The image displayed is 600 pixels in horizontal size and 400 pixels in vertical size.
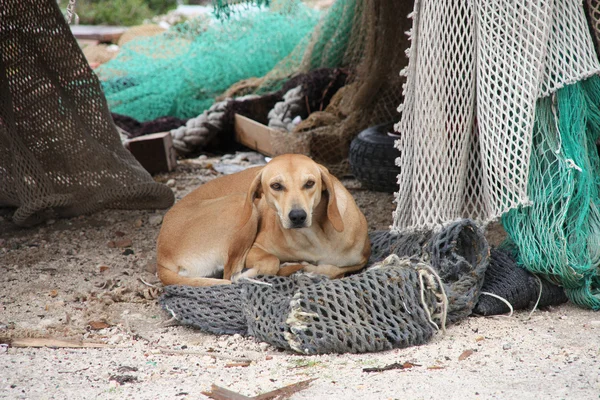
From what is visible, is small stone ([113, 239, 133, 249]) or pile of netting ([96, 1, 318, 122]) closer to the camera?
small stone ([113, 239, 133, 249])

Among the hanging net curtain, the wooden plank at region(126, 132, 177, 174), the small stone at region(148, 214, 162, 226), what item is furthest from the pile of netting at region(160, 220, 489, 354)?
the wooden plank at region(126, 132, 177, 174)

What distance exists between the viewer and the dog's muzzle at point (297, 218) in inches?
146

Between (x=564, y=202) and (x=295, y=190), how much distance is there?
4.21 feet

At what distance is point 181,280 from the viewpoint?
410 centimetres

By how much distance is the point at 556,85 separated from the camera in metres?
3.52

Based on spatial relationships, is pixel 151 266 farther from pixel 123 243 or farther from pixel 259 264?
pixel 259 264

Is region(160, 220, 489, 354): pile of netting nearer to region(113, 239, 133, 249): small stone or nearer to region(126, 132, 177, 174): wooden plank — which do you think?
region(113, 239, 133, 249): small stone

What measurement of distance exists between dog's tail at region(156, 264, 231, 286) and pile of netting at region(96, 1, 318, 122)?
12.1ft

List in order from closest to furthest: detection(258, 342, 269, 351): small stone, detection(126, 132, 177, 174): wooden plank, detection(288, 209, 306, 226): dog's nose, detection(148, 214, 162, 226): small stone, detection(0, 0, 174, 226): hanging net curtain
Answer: detection(258, 342, 269, 351): small stone → detection(288, 209, 306, 226): dog's nose → detection(0, 0, 174, 226): hanging net curtain → detection(148, 214, 162, 226): small stone → detection(126, 132, 177, 174): wooden plank

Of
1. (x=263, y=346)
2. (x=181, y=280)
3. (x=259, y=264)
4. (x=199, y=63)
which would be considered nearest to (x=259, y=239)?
(x=259, y=264)

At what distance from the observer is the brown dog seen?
4012mm

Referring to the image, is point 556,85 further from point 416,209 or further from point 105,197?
point 105,197

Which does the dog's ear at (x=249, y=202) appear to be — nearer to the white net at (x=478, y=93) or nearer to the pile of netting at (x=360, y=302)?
A: the pile of netting at (x=360, y=302)

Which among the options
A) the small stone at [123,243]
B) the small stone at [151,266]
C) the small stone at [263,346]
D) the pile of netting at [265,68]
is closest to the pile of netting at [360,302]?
the small stone at [263,346]
